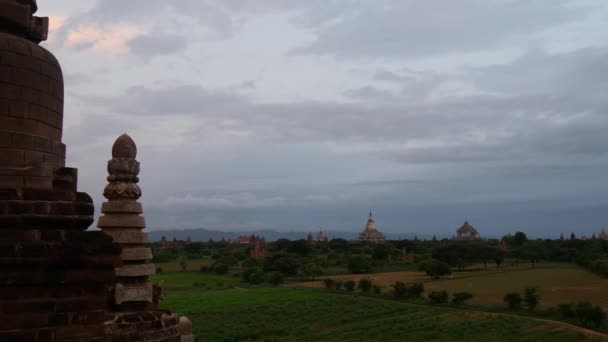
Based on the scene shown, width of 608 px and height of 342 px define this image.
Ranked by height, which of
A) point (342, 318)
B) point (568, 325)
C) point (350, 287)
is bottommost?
point (342, 318)

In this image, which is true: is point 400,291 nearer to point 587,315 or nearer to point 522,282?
point 522,282

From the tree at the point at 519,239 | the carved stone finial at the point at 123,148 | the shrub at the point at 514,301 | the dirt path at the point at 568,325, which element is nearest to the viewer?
the carved stone finial at the point at 123,148

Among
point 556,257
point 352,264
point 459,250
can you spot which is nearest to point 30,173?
point 352,264

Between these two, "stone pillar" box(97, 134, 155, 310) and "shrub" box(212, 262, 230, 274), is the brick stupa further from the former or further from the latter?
"shrub" box(212, 262, 230, 274)

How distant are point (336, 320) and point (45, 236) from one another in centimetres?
4141

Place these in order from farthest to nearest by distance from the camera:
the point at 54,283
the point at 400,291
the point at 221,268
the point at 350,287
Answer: the point at 221,268
the point at 350,287
the point at 400,291
the point at 54,283

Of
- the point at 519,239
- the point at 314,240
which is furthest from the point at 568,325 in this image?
the point at 314,240

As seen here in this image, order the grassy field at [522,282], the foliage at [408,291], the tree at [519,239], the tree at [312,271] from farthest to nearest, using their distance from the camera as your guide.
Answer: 1. the tree at [519,239]
2. the tree at [312,271]
3. the foliage at [408,291]
4. the grassy field at [522,282]

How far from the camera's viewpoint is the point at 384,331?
4103 centimetres

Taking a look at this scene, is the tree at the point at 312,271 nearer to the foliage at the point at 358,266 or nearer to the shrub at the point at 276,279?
the foliage at the point at 358,266

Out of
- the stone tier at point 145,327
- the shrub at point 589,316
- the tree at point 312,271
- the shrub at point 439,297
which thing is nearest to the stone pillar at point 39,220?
the stone tier at point 145,327

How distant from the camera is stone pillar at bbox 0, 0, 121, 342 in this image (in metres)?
6.64

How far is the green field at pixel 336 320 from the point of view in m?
38.9

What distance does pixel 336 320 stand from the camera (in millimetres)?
46281
